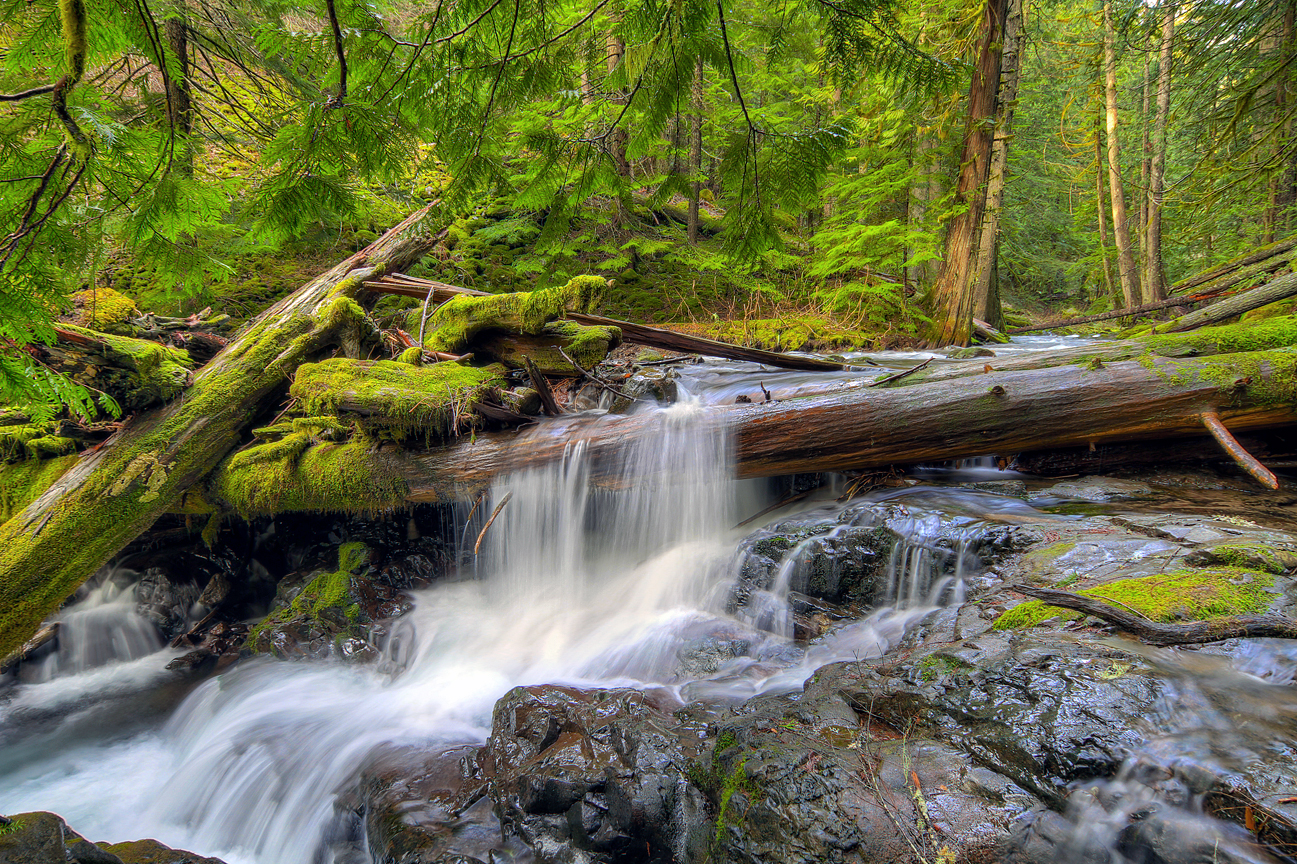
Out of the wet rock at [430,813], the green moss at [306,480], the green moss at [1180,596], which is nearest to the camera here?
the green moss at [1180,596]

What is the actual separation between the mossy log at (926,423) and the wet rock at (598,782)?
7.64 ft

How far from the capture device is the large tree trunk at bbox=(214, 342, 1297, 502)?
155 inches

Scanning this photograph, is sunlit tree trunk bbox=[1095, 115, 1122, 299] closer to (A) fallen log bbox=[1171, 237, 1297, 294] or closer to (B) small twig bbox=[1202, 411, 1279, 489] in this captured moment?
(A) fallen log bbox=[1171, 237, 1297, 294]

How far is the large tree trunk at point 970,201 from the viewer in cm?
720

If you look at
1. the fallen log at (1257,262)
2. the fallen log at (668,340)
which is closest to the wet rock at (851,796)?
the fallen log at (668,340)

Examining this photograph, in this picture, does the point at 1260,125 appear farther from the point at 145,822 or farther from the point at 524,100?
the point at 145,822

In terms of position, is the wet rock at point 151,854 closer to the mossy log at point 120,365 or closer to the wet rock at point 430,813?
the wet rock at point 430,813

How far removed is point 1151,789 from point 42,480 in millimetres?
7785

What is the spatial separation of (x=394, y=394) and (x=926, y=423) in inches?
177

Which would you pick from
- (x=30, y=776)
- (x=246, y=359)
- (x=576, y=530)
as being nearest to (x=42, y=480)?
(x=246, y=359)

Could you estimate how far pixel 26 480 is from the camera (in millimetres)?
4887

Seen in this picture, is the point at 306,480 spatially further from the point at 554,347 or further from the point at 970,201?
the point at 970,201

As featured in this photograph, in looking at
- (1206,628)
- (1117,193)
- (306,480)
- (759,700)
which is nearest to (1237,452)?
(1206,628)

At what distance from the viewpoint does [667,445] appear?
4.89m
